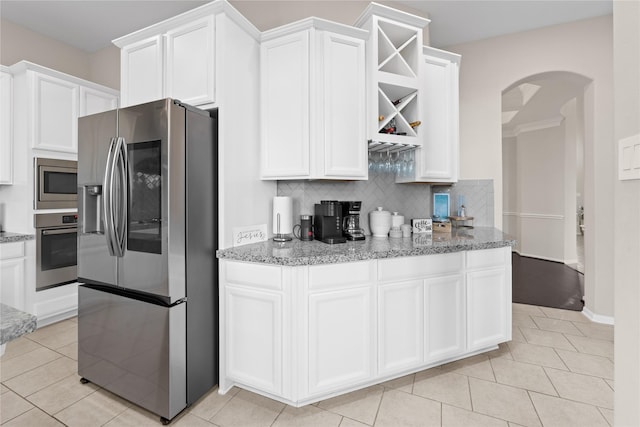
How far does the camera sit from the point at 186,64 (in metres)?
1.98

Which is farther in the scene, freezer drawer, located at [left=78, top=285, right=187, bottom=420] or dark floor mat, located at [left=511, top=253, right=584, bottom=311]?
dark floor mat, located at [left=511, top=253, right=584, bottom=311]

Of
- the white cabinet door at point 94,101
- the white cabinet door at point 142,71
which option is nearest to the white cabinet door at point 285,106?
the white cabinet door at point 142,71

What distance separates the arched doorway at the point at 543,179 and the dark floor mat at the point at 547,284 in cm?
2

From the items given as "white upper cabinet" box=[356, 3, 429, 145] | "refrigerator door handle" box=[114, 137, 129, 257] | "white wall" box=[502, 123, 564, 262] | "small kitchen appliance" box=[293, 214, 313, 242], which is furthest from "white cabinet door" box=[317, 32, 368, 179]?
"white wall" box=[502, 123, 564, 262]

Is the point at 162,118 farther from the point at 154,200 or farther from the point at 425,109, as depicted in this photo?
the point at 425,109

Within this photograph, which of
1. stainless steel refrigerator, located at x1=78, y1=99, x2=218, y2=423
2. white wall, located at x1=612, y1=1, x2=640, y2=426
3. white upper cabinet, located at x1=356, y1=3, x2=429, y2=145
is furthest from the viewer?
white upper cabinet, located at x1=356, y1=3, x2=429, y2=145

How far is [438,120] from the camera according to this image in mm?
2631

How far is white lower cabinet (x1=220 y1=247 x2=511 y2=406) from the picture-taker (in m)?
1.71

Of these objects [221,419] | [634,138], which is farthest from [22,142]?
[634,138]

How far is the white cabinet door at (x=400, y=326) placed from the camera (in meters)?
1.88

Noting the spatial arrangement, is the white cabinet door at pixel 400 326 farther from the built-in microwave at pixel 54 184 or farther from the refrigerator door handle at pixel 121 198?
the built-in microwave at pixel 54 184

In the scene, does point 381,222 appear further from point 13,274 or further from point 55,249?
point 13,274

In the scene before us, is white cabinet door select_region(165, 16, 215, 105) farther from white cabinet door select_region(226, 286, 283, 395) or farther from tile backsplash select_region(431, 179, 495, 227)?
tile backsplash select_region(431, 179, 495, 227)

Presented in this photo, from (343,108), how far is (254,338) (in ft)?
5.56
